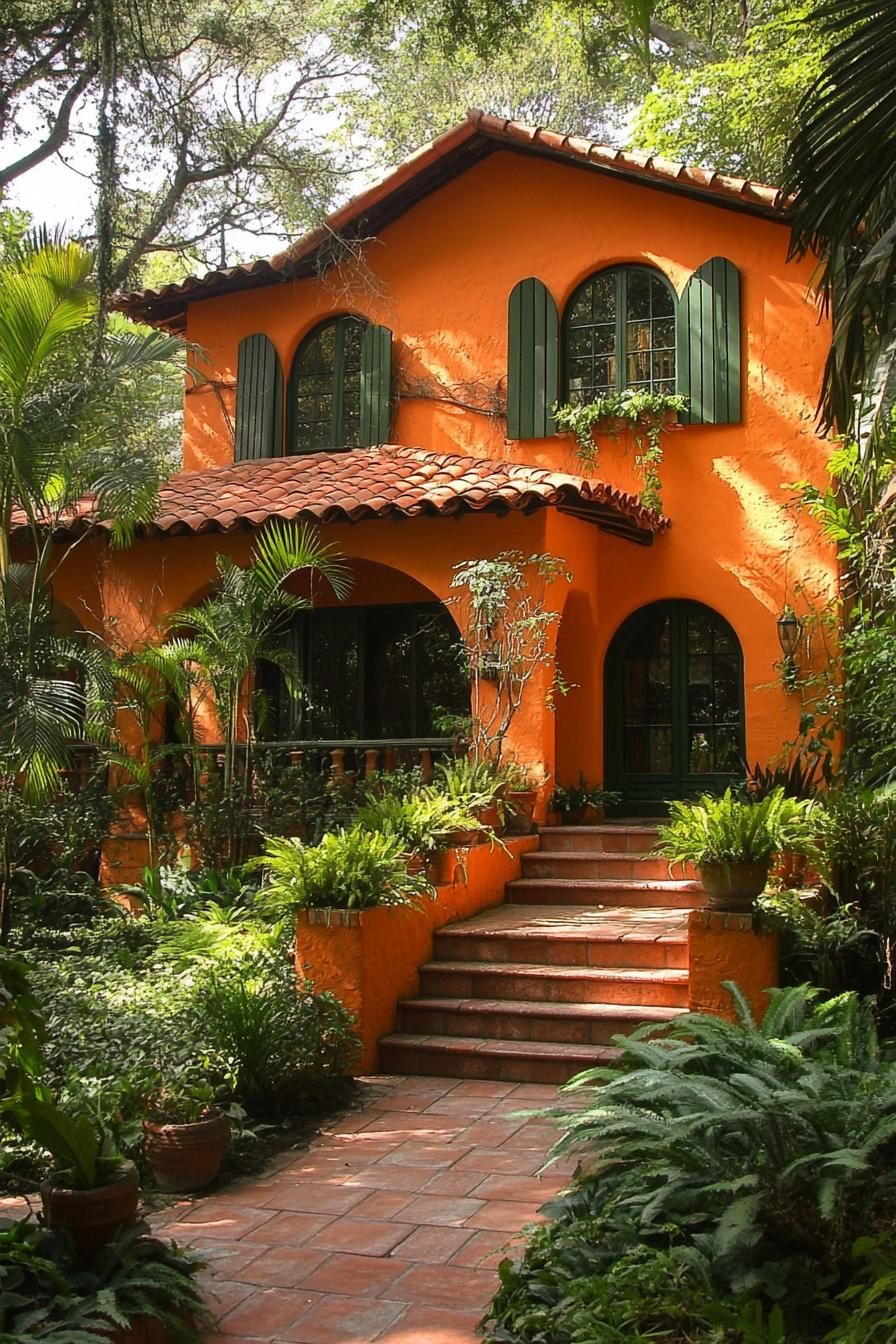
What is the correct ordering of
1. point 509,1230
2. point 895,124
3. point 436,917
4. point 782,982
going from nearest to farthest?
point 895,124 < point 509,1230 < point 782,982 < point 436,917

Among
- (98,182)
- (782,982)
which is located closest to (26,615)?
(98,182)

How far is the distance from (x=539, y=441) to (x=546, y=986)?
598cm

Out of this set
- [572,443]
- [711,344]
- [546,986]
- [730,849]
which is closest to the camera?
[730,849]

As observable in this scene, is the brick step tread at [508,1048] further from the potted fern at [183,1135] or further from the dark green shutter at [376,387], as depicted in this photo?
the dark green shutter at [376,387]

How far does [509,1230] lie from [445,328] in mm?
9436

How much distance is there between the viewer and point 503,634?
10148mm

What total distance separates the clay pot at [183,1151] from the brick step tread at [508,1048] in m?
1.96

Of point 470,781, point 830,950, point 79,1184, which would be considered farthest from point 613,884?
point 79,1184

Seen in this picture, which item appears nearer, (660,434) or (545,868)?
(545,868)

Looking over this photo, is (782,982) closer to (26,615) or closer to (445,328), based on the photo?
(26,615)

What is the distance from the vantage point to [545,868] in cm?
951

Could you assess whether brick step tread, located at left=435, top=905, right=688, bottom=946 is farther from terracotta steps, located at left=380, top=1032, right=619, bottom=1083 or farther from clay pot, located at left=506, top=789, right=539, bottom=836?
clay pot, located at left=506, top=789, right=539, bottom=836

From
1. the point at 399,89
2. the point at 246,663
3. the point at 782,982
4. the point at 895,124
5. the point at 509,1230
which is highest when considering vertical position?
the point at 399,89

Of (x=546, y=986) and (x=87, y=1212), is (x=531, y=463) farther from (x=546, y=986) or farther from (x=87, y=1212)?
(x=87, y=1212)
